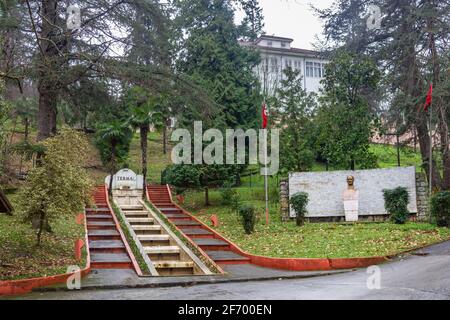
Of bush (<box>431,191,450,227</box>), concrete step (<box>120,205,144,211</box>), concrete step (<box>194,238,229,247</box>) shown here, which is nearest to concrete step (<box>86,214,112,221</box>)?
concrete step (<box>120,205,144,211</box>)

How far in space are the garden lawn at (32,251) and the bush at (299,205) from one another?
335 inches

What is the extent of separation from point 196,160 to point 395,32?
1197cm

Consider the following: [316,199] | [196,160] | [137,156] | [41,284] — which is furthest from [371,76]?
[137,156]

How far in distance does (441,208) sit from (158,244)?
10444mm

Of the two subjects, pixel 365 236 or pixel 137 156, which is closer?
pixel 365 236

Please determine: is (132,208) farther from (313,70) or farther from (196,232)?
(313,70)

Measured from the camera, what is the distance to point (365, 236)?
651 inches

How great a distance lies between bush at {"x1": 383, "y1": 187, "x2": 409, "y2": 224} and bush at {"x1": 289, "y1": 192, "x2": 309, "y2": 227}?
333cm

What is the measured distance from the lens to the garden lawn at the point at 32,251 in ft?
40.4

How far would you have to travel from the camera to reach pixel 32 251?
47.1 feet

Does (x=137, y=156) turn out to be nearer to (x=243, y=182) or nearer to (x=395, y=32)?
(x=243, y=182)

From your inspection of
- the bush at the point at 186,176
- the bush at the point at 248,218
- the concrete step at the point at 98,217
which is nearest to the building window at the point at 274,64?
the bush at the point at 186,176

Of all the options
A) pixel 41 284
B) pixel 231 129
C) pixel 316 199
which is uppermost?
pixel 231 129

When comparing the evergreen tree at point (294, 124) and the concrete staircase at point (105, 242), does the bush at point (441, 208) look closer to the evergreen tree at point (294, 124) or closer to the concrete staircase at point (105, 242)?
the evergreen tree at point (294, 124)
